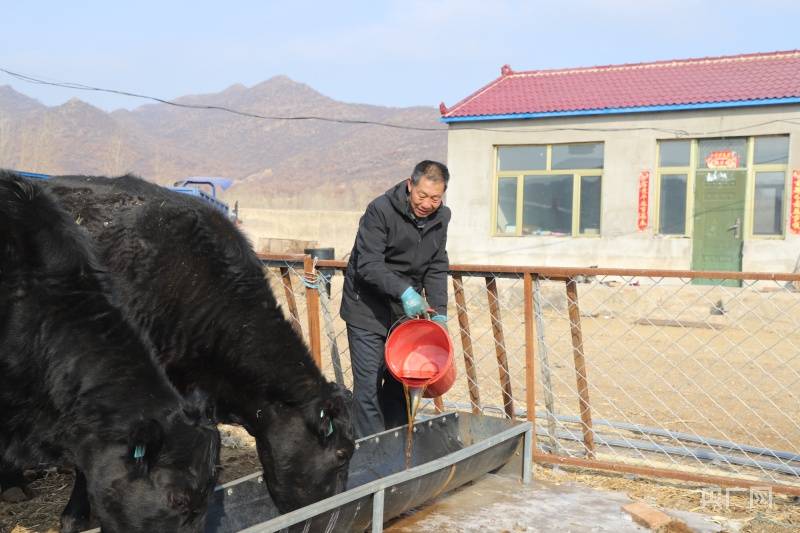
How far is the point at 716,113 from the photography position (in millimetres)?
13430

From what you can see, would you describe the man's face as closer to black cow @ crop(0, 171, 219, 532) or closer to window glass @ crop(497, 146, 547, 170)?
black cow @ crop(0, 171, 219, 532)

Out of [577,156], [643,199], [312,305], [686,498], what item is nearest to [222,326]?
[312,305]

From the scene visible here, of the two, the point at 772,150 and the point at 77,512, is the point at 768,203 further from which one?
the point at 77,512

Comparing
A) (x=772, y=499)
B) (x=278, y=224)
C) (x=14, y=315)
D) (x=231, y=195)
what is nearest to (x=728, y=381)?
(x=772, y=499)

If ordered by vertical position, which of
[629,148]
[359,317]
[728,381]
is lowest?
[728,381]

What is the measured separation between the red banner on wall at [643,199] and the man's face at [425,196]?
10655mm

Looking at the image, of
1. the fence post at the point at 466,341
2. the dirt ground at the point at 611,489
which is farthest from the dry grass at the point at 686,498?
the fence post at the point at 466,341

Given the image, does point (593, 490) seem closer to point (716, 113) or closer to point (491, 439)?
point (491, 439)

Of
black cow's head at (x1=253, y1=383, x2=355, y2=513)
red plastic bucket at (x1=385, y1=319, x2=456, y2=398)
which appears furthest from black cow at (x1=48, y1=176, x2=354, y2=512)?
red plastic bucket at (x1=385, y1=319, x2=456, y2=398)

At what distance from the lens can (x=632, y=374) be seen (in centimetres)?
789

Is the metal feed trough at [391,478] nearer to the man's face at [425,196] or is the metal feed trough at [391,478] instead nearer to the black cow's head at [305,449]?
the black cow's head at [305,449]

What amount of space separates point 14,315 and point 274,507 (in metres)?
1.47

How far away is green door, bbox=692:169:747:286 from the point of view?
531 inches

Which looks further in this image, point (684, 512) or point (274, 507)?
point (684, 512)
